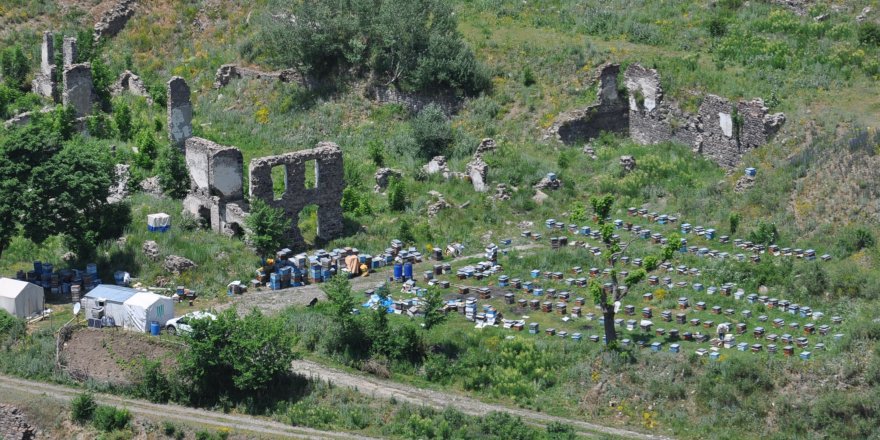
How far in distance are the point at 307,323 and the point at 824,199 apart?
1839 centimetres

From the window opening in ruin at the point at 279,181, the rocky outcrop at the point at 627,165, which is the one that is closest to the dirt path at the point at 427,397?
the window opening in ruin at the point at 279,181

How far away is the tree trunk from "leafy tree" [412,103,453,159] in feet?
58.5

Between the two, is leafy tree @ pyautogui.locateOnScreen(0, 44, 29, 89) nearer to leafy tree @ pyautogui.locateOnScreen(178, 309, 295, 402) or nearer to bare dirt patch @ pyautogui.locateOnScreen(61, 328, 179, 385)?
bare dirt patch @ pyautogui.locateOnScreen(61, 328, 179, 385)

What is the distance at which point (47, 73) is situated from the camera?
77.6 meters

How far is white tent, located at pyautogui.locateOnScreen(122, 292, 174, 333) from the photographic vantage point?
54.9 meters

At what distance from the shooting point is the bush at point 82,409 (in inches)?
2023

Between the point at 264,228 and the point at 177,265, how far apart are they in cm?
319

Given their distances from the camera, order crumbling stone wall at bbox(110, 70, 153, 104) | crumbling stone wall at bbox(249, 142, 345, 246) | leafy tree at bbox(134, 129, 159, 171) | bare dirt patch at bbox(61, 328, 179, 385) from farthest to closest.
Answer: crumbling stone wall at bbox(110, 70, 153, 104)
leafy tree at bbox(134, 129, 159, 171)
crumbling stone wall at bbox(249, 142, 345, 246)
bare dirt patch at bbox(61, 328, 179, 385)

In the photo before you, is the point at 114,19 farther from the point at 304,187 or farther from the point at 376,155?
the point at 304,187

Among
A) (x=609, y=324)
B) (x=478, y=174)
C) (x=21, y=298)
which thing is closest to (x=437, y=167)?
(x=478, y=174)

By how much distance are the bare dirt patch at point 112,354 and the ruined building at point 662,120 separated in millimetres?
21754

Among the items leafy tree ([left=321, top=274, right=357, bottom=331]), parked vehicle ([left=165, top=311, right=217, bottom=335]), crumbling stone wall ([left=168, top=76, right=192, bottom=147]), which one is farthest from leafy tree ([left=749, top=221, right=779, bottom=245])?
crumbling stone wall ([left=168, top=76, right=192, bottom=147])

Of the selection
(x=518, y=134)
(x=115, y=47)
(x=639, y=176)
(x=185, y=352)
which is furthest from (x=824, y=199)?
(x=115, y=47)

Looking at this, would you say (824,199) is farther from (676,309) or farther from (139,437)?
(139,437)
